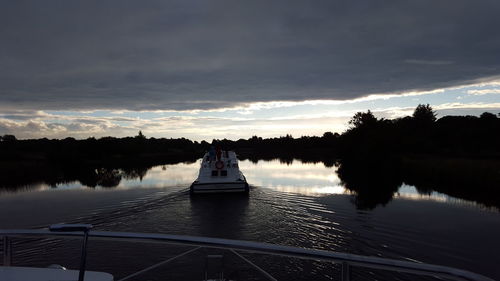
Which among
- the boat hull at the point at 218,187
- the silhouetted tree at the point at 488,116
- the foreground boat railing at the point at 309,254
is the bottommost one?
the boat hull at the point at 218,187

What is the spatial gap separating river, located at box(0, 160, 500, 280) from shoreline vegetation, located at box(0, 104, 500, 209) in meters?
2.90

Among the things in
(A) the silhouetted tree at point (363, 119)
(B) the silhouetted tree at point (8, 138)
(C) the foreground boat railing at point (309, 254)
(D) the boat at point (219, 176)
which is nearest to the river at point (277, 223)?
(D) the boat at point (219, 176)

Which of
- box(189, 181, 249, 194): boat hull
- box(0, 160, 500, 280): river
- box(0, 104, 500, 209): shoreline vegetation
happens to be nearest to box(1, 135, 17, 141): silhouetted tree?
box(0, 104, 500, 209): shoreline vegetation

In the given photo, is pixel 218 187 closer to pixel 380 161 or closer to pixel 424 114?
pixel 380 161

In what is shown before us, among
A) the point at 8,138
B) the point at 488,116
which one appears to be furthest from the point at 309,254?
the point at 8,138

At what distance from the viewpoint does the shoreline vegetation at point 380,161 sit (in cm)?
2634

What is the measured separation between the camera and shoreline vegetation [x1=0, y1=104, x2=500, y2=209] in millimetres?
26344

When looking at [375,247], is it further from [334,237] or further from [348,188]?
[348,188]

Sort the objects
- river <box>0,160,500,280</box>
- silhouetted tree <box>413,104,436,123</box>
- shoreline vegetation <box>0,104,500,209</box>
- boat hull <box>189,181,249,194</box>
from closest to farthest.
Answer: river <box>0,160,500,280</box>, boat hull <box>189,181,249,194</box>, shoreline vegetation <box>0,104,500,209</box>, silhouetted tree <box>413,104,436,123</box>

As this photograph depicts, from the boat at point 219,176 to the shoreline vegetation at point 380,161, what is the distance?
5677 millimetres

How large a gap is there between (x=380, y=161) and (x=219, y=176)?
31.5 m

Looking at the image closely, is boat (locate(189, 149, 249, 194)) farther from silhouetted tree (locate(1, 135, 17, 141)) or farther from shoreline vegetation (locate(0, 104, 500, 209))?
silhouetted tree (locate(1, 135, 17, 141))

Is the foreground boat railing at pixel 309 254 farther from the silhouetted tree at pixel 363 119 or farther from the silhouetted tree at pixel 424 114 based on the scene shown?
the silhouetted tree at pixel 424 114

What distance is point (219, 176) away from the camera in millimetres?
25016
